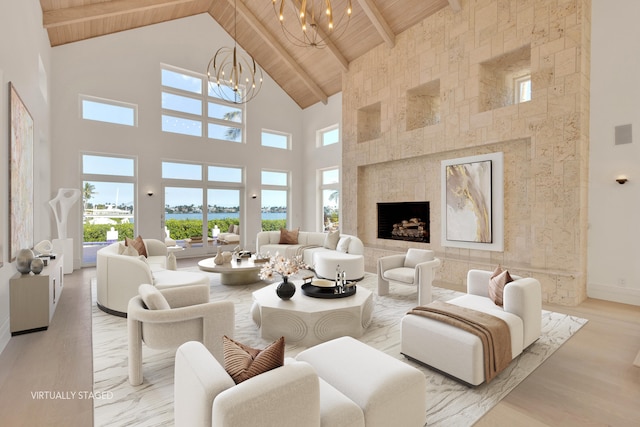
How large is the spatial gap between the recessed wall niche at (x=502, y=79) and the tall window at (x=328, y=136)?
462cm

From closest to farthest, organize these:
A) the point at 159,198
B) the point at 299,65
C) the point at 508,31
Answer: the point at 508,31, the point at 159,198, the point at 299,65

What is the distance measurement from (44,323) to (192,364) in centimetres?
332

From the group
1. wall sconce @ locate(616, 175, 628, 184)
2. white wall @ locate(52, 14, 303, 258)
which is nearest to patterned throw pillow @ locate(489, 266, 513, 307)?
wall sconce @ locate(616, 175, 628, 184)

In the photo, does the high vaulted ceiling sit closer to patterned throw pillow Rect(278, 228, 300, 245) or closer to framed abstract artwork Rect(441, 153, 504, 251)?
framed abstract artwork Rect(441, 153, 504, 251)

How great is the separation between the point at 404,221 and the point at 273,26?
630 cm

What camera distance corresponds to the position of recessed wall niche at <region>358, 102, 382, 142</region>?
27.9 feet

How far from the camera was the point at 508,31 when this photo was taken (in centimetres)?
544

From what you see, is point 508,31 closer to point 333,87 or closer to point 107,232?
point 333,87

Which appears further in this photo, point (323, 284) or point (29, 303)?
point (323, 284)

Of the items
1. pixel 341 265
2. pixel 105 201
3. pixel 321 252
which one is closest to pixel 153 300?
pixel 341 265

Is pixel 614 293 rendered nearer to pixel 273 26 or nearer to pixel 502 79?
pixel 502 79

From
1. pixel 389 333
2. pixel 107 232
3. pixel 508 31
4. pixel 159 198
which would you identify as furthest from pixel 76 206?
pixel 508 31

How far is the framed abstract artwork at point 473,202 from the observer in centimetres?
567

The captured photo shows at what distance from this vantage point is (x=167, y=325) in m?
2.59
